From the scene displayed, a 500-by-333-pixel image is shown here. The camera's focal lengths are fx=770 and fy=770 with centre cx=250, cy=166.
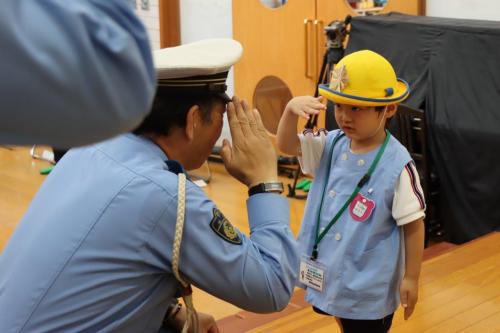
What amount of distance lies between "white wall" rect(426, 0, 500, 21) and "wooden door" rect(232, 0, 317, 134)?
3.01 feet

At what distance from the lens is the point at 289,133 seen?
241 centimetres

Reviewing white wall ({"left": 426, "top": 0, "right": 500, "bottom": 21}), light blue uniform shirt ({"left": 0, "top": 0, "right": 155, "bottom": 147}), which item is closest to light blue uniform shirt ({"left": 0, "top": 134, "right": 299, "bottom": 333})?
light blue uniform shirt ({"left": 0, "top": 0, "right": 155, "bottom": 147})

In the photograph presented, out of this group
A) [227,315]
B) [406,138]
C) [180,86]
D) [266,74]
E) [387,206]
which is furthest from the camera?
[266,74]

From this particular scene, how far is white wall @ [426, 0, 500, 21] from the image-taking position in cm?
480

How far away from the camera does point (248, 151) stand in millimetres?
1497

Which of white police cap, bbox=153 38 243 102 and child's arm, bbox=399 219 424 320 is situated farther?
child's arm, bbox=399 219 424 320

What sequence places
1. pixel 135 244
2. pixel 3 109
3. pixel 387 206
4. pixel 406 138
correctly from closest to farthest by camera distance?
pixel 3 109 < pixel 135 244 < pixel 387 206 < pixel 406 138

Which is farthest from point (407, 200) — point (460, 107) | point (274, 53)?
point (274, 53)

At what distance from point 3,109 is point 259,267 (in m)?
0.90

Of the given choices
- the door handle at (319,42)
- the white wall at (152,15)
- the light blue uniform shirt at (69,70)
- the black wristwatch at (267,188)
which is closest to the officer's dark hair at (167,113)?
the black wristwatch at (267,188)

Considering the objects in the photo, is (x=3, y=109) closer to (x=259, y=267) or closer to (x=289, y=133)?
(x=259, y=267)

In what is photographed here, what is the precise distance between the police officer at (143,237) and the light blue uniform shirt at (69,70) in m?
0.74

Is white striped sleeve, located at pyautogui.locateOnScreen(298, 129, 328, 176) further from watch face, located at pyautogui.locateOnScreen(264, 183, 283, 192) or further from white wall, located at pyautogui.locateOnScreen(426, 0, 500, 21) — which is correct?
white wall, located at pyautogui.locateOnScreen(426, 0, 500, 21)

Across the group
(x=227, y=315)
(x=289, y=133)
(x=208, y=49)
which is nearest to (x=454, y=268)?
(x=227, y=315)
